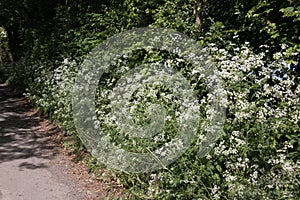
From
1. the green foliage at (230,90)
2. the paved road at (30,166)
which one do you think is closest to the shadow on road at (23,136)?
the paved road at (30,166)

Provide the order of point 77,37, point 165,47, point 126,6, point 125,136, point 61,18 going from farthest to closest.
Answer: point 61,18
point 77,37
point 126,6
point 165,47
point 125,136

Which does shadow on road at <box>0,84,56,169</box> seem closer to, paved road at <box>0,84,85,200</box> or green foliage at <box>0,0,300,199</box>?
paved road at <box>0,84,85,200</box>

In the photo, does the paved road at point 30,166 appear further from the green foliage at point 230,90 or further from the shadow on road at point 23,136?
the green foliage at point 230,90

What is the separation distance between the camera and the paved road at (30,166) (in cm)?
512

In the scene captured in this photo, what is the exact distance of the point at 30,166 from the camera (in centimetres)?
630

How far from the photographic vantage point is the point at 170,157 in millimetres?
3906

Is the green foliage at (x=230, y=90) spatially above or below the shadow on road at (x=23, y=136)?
above

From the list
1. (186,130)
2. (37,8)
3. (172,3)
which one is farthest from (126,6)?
(37,8)

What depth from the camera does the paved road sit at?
16.8 ft

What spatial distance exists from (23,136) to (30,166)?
2321 millimetres

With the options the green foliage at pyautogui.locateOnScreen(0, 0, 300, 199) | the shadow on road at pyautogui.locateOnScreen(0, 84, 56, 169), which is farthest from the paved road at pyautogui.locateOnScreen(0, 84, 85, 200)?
the green foliage at pyautogui.locateOnScreen(0, 0, 300, 199)

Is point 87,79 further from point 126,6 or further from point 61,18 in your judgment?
point 61,18

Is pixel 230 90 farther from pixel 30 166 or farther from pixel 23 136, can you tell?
pixel 23 136

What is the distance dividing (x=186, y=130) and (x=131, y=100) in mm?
1420
